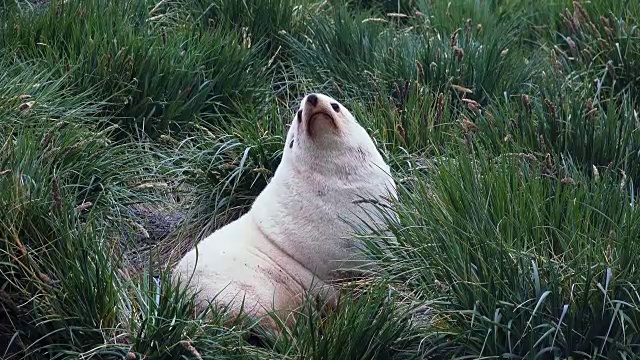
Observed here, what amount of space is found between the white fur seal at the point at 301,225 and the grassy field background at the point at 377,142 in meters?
0.21

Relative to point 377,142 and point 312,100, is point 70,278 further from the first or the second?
point 377,142

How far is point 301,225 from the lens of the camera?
16.3 ft

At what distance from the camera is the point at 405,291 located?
4250 millimetres

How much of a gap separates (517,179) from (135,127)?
8.05 feet

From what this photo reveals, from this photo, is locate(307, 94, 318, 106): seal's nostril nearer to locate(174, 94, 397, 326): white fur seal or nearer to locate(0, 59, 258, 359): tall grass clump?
locate(174, 94, 397, 326): white fur seal

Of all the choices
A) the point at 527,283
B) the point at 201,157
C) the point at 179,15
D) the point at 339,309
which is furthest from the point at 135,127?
the point at 527,283

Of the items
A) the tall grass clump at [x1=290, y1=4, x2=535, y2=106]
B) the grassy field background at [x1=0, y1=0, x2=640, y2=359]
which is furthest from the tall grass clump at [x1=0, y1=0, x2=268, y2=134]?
the tall grass clump at [x1=290, y1=4, x2=535, y2=106]

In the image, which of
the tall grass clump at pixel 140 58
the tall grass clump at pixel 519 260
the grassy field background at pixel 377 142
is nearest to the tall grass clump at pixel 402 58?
the grassy field background at pixel 377 142

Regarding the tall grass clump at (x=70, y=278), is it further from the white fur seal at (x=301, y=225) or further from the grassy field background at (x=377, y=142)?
the white fur seal at (x=301, y=225)

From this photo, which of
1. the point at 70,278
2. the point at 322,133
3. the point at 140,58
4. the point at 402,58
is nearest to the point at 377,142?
the point at 322,133

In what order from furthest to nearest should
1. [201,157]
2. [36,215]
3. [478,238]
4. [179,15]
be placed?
[179,15] < [201,157] < [36,215] < [478,238]

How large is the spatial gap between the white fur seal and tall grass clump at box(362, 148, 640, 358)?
1.28 ft

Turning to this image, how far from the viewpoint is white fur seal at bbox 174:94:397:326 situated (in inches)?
184

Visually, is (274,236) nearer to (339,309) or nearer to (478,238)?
(339,309)
